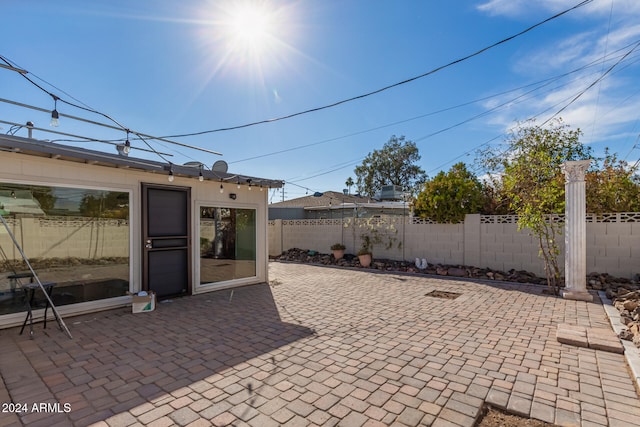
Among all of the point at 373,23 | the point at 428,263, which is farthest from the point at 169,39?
the point at 428,263

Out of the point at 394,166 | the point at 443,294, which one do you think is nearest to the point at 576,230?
the point at 443,294

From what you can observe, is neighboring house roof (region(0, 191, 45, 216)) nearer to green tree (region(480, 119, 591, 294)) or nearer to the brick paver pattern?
the brick paver pattern

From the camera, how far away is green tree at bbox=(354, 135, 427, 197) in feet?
85.2

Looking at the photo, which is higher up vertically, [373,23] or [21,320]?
[373,23]

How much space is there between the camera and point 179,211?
6.47 metres

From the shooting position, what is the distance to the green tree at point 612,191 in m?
7.31

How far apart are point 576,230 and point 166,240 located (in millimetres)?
8106

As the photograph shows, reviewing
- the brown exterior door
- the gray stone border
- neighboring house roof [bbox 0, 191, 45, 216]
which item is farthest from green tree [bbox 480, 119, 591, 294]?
neighboring house roof [bbox 0, 191, 45, 216]

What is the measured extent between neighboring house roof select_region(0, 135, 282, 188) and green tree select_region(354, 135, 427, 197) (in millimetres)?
20489

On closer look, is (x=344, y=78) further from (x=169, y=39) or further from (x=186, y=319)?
(x=186, y=319)

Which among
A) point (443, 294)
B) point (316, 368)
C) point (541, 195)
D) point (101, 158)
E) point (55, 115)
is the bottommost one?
point (443, 294)

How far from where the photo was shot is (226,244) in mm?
7387

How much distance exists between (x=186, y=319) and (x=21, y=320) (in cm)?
231

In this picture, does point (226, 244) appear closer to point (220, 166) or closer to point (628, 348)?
point (220, 166)
